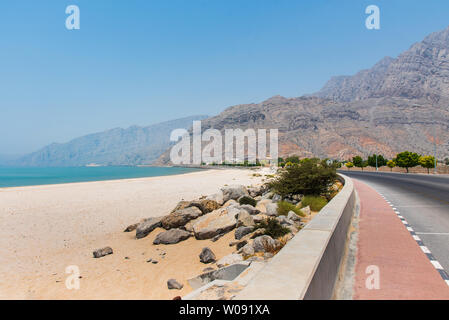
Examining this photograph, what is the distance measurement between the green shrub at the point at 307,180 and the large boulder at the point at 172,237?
23.1ft

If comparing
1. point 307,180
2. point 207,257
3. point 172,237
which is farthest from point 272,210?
point 207,257

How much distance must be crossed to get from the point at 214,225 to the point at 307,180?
6.49 meters

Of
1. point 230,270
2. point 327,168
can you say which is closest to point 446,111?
point 327,168

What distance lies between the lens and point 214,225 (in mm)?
13047

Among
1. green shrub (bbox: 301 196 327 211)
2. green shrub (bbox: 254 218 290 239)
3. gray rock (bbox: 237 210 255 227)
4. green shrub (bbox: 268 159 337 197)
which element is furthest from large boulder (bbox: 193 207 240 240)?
green shrub (bbox: 268 159 337 197)

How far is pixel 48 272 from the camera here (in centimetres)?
998

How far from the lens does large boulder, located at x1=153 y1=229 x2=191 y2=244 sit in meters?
13.0

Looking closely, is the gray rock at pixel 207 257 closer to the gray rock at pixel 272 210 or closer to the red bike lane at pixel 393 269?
the red bike lane at pixel 393 269

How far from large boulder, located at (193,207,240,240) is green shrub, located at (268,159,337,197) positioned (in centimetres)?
502

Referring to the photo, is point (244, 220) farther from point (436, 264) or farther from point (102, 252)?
point (436, 264)

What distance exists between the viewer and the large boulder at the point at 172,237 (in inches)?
511

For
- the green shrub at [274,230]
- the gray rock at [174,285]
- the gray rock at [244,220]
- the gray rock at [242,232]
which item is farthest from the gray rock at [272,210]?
the gray rock at [174,285]
